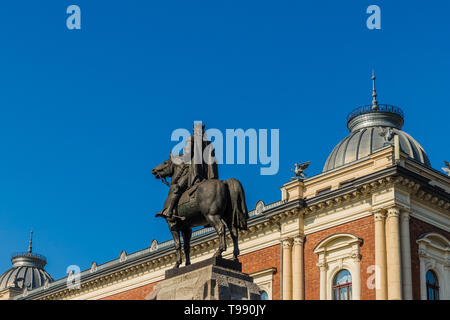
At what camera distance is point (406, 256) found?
3378cm

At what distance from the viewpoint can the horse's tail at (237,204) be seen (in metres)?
17.8

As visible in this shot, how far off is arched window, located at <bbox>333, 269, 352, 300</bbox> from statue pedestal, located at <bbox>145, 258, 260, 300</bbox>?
19.4 meters

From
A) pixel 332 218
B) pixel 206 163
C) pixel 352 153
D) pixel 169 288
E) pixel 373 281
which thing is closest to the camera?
pixel 169 288

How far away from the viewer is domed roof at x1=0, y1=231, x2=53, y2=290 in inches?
2830

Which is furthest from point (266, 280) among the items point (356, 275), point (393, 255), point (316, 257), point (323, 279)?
point (393, 255)

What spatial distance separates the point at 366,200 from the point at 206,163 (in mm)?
18766

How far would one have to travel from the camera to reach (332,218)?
122 ft

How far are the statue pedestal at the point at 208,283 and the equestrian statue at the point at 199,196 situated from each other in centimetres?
44

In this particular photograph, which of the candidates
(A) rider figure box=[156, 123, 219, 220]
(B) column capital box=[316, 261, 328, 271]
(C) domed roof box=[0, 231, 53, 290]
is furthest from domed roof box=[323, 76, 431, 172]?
(C) domed roof box=[0, 231, 53, 290]

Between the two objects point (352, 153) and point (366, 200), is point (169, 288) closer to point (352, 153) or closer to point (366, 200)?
point (366, 200)

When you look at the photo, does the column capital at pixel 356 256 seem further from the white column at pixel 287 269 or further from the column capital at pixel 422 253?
the white column at pixel 287 269
